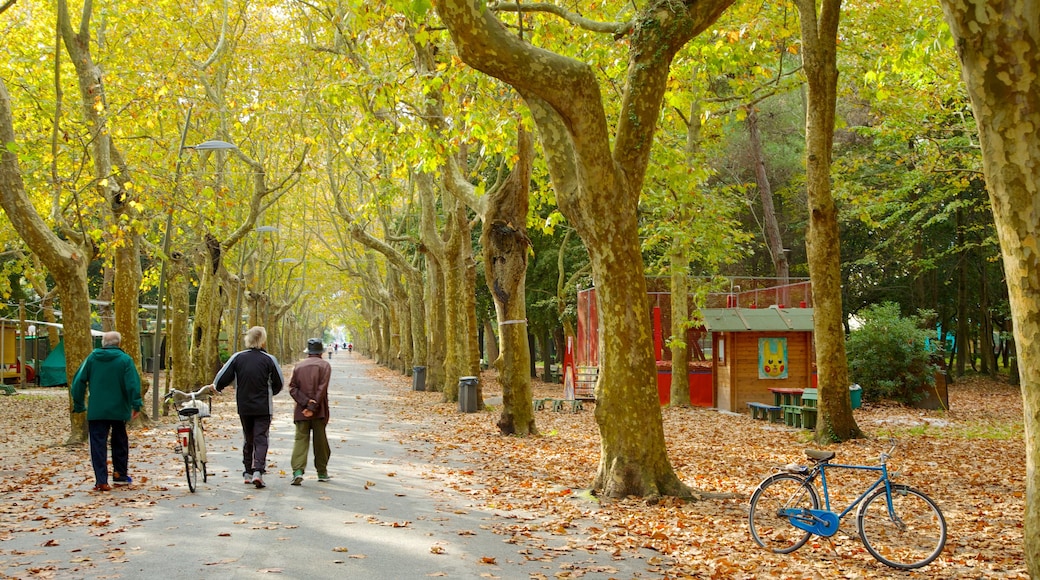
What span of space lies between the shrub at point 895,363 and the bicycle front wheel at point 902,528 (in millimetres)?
16886

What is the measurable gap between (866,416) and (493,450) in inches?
386

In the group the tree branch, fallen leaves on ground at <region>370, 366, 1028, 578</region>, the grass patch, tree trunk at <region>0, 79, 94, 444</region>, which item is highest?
the tree branch

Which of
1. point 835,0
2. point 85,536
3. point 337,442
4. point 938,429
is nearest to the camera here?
point 85,536

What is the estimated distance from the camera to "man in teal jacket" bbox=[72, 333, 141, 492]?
10672 mm

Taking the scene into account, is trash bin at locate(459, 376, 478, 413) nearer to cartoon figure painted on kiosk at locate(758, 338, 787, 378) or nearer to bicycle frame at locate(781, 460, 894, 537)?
cartoon figure painted on kiosk at locate(758, 338, 787, 378)

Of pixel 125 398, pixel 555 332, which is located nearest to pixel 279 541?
pixel 125 398

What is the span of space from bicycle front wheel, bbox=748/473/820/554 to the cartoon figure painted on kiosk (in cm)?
1537

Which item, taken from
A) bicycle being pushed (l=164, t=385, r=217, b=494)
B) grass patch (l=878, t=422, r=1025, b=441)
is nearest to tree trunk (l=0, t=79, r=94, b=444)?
bicycle being pushed (l=164, t=385, r=217, b=494)

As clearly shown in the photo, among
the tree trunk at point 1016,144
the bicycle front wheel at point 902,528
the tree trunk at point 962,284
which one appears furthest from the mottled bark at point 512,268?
the tree trunk at point 962,284

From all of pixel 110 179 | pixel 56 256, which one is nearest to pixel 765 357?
pixel 110 179

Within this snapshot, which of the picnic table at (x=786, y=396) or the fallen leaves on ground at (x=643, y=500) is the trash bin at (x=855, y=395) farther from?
the picnic table at (x=786, y=396)

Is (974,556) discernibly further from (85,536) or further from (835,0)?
(835,0)

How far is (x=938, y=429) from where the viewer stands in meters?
18.1

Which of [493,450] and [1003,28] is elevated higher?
[1003,28]
